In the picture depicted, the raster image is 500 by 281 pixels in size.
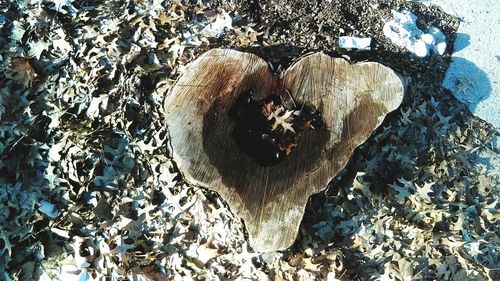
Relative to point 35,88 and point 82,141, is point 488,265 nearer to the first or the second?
point 82,141

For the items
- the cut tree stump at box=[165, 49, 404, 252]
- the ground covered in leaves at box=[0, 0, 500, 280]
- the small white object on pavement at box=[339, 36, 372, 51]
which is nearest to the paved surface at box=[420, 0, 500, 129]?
the ground covered in leaves at box=[0, 0, 500, 280]

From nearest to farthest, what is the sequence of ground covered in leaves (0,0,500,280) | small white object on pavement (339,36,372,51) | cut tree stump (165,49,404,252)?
cut tree stump (165,49,404,252)
ground covered in leaves (0,0,500,280)
small white object on pavement (339,36,372,51)

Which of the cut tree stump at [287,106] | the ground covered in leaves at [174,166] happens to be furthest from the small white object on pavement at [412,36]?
the cut tree stump at [287,106]

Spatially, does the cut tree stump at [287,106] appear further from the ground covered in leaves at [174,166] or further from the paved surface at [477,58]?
the paved surface at [477,58]

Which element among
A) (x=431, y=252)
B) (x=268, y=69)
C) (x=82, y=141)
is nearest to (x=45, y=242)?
(x=82, y=141)

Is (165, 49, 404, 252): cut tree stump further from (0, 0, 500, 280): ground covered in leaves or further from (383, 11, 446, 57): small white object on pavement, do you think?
(383, 11, 446, 57): small white object on pavement

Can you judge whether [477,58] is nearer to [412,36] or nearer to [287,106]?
[412,36]
